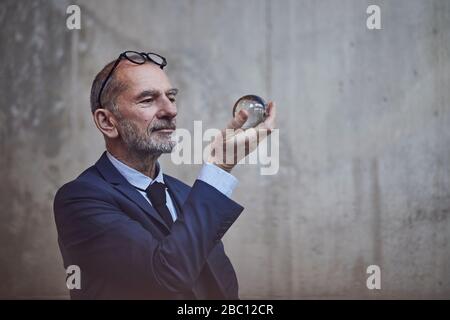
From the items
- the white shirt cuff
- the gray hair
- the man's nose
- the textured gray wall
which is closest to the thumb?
the white shirt cuff

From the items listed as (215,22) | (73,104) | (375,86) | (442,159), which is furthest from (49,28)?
(442,159)

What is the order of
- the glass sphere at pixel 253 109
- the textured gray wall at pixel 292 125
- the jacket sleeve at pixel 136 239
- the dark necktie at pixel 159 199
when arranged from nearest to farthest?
1. the jacket sleeve at pixel 136 239
2. the glass sphere at pixel 253 109
3. the dark necktie at pixel 159 199
4. the textured gray wall at pixel 292 125

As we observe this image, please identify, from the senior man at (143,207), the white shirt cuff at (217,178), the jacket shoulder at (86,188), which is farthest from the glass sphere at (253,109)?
the jacket shoulder at (86,188)

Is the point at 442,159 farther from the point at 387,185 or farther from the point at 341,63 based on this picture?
the point at 341,63

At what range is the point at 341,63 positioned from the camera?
343 centimetres

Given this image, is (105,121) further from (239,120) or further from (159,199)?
(239,120)

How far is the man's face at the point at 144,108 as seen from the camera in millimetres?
1977

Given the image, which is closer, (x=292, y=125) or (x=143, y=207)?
(x=143, y=207)

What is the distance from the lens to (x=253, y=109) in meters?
1.83

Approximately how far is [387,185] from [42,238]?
2.06 meters

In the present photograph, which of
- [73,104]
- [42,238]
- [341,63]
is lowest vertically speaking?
[42,238]

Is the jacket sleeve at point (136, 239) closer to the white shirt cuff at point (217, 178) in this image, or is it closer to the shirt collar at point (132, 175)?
the white shirt cuff at point (217, 178)

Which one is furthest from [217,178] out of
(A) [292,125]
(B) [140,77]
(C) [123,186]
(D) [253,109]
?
(A) [292,125]

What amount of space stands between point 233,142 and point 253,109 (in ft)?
0.54
